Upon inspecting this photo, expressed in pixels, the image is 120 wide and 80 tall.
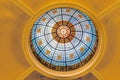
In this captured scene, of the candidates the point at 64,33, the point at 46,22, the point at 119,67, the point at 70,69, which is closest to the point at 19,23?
the point at 46,22

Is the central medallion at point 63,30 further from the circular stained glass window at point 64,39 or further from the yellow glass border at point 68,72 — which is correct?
the yellow glass border at point 68,72

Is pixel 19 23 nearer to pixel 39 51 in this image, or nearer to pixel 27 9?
pixel 27 9

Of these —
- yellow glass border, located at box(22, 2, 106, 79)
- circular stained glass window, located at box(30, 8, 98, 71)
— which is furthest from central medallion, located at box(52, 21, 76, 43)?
yellow glass border, located at box(22, 2, 106, 79)

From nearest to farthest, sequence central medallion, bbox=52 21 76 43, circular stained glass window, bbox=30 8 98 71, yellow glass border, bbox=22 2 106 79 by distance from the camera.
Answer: yellow glass border, bbox=22 2 106 79
circular stained glass window, bbox=30 8 98 71
central medallion, bbox=52 21 76 43

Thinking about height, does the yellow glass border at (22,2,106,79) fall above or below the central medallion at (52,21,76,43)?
below

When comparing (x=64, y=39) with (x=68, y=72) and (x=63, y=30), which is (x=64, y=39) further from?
(x=68, y=72)

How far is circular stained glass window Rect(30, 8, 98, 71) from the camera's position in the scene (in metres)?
12.0

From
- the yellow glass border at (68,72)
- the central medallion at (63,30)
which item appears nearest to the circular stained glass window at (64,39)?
the central medallion at (63,30)

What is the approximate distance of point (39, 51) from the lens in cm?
1245

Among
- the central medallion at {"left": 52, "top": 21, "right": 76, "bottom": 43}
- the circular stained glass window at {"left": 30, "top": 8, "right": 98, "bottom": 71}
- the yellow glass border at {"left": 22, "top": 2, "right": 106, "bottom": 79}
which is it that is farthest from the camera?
the central medallion at {"left": 52, "top": 21, "right": 76, "bottom": 43}

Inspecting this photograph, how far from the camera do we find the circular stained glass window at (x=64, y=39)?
471 inches

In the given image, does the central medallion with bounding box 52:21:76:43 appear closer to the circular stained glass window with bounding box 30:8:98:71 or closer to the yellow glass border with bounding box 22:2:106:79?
the circular stained glass window with bounding box 30:8:98:71

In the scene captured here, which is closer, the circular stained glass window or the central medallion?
the circular stained glass window

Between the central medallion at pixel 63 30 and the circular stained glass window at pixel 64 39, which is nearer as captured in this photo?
the circular stained glass window at pixel 64 39
